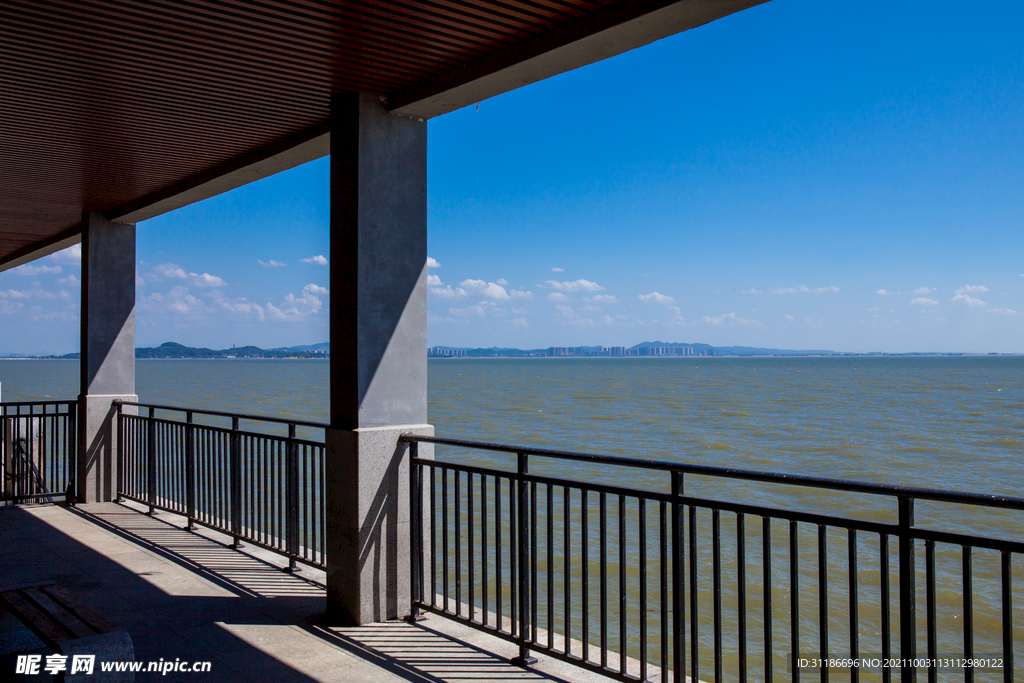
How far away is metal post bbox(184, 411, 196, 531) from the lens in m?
7.00

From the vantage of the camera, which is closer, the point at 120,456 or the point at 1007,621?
the point at 1007,621

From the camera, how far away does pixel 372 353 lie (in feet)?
14.9

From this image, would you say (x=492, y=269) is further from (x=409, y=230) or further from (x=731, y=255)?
(x=409, y=230)

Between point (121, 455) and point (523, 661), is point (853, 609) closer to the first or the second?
point (523, 661)

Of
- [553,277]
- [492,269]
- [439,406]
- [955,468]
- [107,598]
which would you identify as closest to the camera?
[107,598]

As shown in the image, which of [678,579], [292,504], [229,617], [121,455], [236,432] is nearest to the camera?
[678,579]

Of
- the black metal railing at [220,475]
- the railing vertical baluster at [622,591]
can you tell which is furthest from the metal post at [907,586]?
the black metal railing at [220,475]

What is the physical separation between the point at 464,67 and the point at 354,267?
1358mm

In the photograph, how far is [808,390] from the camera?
71.2 meters

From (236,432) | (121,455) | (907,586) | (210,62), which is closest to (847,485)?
(907,586)

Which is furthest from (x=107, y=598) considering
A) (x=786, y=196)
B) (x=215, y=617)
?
(x=786, y=196)

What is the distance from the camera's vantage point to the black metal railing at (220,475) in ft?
18.4

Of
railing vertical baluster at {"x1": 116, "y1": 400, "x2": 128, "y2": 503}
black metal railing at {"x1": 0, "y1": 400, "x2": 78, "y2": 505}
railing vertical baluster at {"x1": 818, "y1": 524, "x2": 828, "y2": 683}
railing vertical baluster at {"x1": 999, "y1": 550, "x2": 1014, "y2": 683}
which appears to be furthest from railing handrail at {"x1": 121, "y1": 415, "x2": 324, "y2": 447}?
railing vertical baluster at {"x1": 999, "y1": 550, "x2": 1014, "y2": 683}

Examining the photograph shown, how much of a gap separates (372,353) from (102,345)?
18.4 feet
